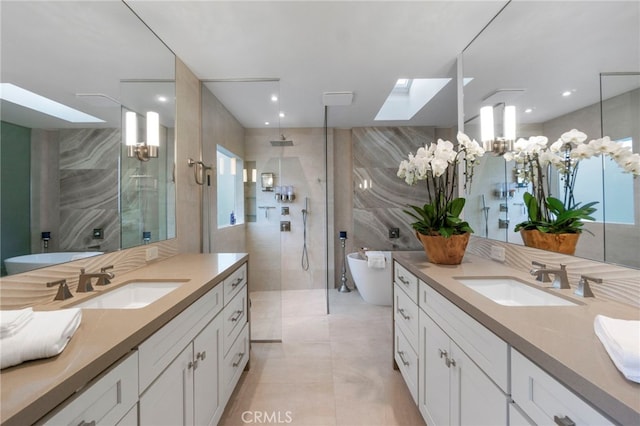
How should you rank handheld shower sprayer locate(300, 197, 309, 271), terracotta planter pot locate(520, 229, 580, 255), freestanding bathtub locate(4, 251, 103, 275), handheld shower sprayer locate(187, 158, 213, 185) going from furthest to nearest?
handheld shower sprayer locate(300, 197, 309, 271) → handheld shower sprayer locate(187, 158, 213, 185) → terracotta planter pot locate(520, 229, 580, 255) → freestanding bathtub locate(4, 251, 103, 275)

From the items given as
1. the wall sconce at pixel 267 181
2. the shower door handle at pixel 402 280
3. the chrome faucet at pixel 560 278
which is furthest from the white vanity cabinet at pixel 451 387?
the wall sconce at pixel 267 181

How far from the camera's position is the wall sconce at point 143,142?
4.93 ft

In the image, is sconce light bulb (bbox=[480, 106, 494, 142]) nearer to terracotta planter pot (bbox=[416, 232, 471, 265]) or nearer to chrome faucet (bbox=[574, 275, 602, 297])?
terracotta planter pot (bbox=[416, 232, 471, 265])

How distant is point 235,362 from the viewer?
1689mm

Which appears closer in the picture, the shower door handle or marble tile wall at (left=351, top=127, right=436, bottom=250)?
the shower door handle

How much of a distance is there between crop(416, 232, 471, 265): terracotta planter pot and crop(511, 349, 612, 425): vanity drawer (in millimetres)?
846

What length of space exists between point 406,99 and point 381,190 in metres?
1.33

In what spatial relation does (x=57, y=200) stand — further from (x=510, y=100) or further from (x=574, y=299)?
(x=510, y=100)

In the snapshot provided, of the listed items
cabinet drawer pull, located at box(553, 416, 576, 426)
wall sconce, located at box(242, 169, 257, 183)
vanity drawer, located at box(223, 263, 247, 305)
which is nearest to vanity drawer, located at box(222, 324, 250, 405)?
vanity drawer, located at box(223, 263, 247, 305)

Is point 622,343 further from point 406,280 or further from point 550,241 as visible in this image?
point 406,280

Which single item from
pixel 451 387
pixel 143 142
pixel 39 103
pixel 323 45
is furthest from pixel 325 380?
pixel 323 45

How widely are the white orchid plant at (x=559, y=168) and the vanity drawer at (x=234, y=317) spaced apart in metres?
1.89

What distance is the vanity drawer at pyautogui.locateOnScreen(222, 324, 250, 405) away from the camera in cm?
151

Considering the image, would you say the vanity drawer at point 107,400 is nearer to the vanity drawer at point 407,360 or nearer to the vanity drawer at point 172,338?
the vanity drawer at point 172,338
